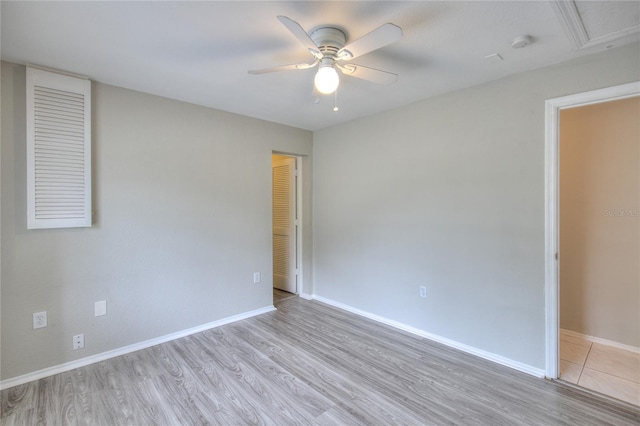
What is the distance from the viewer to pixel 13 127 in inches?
86.4

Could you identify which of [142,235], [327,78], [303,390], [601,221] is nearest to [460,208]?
[601,221]

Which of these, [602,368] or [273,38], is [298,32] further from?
[602,368]

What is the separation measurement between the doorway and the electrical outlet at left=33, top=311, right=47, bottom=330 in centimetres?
254

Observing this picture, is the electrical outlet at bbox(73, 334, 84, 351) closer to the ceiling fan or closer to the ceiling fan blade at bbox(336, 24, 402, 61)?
the ceiling fan

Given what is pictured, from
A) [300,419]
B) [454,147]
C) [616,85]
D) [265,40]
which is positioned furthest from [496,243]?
[265,40]

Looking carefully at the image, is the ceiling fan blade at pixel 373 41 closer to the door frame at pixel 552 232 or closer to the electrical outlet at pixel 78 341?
the door frame at pixel 552 232

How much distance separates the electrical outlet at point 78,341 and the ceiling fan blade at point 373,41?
3038 mm

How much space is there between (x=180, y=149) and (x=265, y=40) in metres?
1.64

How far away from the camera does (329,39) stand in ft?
5.82

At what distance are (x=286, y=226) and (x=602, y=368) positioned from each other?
3725 mm

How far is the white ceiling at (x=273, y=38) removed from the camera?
161 cm

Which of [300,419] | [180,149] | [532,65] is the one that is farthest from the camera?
[180,149]

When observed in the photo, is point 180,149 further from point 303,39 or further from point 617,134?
point 617,134

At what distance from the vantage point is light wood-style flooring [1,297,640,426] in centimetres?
189
